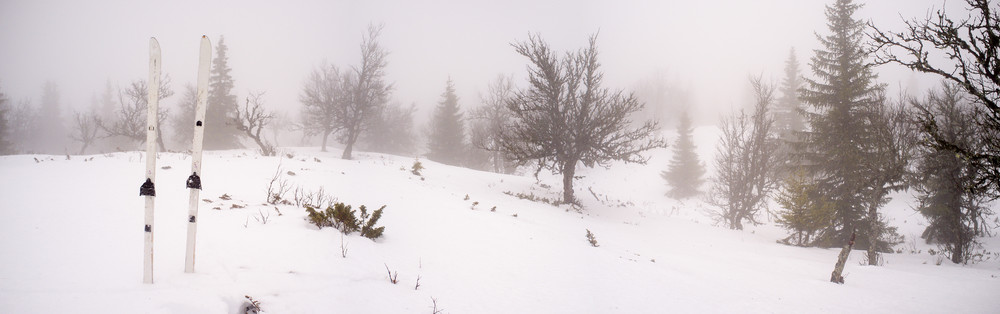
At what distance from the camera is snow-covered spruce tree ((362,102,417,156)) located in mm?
40938

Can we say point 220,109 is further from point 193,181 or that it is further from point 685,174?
point 685,174

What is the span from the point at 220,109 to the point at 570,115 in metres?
31.3

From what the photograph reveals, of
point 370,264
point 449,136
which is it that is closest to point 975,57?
point 370,264

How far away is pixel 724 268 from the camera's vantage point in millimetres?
6773

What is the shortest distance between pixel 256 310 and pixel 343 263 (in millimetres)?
1156

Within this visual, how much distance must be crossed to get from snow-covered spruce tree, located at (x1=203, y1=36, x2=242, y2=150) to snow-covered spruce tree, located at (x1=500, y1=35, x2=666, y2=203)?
1095 inches

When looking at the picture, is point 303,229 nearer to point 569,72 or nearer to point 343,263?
point 343,263

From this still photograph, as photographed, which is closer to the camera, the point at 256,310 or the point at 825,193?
the point at 256,310

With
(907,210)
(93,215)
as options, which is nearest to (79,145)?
(93,215)

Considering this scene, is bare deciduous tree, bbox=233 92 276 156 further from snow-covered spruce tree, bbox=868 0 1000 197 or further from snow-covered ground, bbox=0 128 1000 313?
snow-covered spruce tree, bbox=868 0 1000 197

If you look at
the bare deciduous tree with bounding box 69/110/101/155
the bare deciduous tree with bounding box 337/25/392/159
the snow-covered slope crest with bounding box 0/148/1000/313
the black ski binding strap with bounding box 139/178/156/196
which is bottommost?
the snow-covered slope crest with bounding box 0/148/1000/313

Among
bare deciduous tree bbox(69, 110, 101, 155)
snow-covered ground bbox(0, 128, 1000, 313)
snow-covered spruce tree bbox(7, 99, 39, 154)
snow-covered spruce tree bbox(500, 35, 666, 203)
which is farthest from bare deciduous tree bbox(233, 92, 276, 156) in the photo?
snow-covered spruce tree bbox(7, 99, 39, 154)

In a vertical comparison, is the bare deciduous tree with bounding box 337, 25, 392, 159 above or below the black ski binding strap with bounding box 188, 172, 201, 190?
above

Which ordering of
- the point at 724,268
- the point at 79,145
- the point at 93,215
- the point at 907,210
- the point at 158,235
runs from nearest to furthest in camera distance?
the point at 158,235, the point at 93,215, the point at 724,268, the point at 907,210, the point at 79,145
